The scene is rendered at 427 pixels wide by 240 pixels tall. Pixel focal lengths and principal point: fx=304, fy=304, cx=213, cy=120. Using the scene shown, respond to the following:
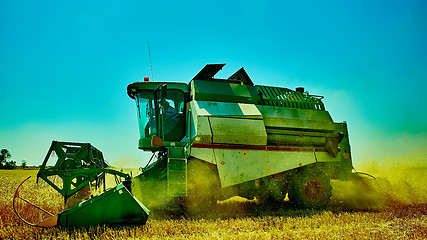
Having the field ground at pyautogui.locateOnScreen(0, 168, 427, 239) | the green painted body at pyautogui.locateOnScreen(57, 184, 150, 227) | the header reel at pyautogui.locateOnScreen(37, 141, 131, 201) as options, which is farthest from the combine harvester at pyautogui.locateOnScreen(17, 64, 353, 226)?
the green painted body at pyautogui.locateOnScreen(57, 184, 150, 227)

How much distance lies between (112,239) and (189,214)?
2.33 m

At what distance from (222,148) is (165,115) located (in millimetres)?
1438

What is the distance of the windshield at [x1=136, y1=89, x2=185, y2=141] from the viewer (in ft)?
21.6

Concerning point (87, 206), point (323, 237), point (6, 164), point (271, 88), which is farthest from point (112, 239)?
point (6, 164)

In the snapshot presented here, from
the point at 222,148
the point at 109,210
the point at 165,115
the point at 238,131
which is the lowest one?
the point at 109,210

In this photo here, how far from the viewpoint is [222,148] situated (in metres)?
6.40

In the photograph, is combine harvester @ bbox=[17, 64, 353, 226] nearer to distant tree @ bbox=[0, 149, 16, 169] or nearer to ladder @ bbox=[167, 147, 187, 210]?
ladder @ bbox=[167, 147, 187, 210]

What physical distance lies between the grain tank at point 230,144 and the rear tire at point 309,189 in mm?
24

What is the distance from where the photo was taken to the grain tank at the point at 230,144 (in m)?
6.21

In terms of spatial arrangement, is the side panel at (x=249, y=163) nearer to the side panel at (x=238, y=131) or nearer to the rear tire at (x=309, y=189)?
the side panel at (x=238, y=131)

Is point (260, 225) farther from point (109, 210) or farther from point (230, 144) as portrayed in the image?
point (109, 210)

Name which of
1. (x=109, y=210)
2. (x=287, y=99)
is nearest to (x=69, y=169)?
(x=109, y=210)

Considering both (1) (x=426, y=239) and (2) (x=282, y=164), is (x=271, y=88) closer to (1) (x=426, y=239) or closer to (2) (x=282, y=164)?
(2) (x=282, y=164)

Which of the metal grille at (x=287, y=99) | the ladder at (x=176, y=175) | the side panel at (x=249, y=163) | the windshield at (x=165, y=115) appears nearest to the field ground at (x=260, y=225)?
the ladder at (x=176, y=175)
